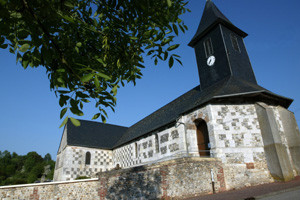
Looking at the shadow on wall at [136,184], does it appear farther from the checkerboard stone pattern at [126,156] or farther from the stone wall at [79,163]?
the stone wall at [79,163]

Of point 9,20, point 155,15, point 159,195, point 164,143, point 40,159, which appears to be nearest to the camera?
point 9,20

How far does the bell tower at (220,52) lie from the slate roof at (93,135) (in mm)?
13925

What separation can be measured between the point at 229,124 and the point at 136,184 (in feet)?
19.9

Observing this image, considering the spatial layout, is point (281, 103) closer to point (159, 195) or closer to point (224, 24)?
point (224, 24)

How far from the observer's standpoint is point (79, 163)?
63.0 ft

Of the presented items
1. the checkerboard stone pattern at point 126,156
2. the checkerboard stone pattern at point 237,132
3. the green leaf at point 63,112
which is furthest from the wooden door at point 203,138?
the green leaf at point 63,112

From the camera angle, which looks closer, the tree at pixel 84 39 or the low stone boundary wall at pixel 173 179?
the tree at pixel 84 39

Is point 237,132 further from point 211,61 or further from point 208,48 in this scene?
point 208,48

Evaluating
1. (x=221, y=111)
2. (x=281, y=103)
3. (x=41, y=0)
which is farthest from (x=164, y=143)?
(x=41, y=0)

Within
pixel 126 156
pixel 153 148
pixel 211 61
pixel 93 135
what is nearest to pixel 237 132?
pixel 211 61

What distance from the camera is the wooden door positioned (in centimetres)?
Result: 1101

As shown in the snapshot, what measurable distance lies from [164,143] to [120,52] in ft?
36.8

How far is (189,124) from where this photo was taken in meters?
11.8

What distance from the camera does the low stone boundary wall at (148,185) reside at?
868cm
